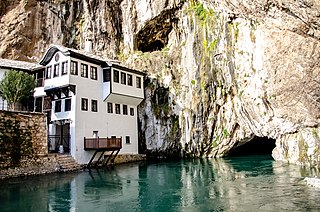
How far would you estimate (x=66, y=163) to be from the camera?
977 inches

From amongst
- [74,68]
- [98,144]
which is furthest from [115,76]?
[98,144]

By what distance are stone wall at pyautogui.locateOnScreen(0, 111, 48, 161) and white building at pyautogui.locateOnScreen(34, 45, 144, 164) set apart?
2.81 m

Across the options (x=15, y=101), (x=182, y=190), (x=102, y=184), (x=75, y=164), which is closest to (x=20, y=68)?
(x=15, y=101)

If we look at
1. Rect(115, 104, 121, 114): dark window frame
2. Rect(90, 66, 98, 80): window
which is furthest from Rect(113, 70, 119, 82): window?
Rect(115, 104, 121, 114): dark window frame

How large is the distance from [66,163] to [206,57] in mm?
17697

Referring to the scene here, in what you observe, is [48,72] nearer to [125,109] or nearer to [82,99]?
[82,99]

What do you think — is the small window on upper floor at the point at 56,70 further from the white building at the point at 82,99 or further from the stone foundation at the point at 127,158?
the stone foundation at the point at 127,158

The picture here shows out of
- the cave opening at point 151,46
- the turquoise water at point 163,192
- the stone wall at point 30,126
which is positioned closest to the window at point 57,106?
the stone wall at point 30,126

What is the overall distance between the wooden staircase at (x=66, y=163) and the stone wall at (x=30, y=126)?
1.39 m

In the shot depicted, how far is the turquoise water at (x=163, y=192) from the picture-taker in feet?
41.2

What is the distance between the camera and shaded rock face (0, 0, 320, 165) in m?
21.7

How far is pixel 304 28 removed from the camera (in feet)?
61.6

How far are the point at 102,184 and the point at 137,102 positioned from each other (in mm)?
15633

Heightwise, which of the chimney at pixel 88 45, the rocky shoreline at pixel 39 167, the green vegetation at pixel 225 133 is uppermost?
the chimney at pixel 88 45
